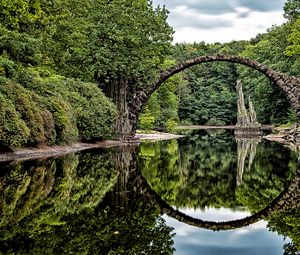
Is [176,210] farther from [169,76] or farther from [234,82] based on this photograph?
[234,82]

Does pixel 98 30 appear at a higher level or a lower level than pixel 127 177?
higher

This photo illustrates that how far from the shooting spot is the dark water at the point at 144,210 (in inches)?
218

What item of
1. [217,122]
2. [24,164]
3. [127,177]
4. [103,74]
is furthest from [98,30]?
[217,122]

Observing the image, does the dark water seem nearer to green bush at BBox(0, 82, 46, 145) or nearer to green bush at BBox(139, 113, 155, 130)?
green bush at BBox(0, 82, 46, 145)

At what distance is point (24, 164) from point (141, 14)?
1623 centimetres

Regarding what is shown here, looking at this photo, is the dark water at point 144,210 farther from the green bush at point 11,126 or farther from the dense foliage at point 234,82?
the dense foliage at point 234,82

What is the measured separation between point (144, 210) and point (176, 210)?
1.98ft

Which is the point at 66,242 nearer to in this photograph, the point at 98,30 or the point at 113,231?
the point at 113,231

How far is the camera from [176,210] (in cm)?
816

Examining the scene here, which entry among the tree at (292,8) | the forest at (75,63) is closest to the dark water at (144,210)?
the forest at (75,63)

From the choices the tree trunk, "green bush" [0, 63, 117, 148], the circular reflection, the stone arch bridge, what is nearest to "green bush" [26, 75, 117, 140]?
"green bush" [0, 63, 117, 148]

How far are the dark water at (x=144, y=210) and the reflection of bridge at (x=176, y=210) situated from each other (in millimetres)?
16

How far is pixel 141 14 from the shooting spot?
93.4 ft


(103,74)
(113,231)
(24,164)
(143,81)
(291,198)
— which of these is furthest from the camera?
(143,81)
